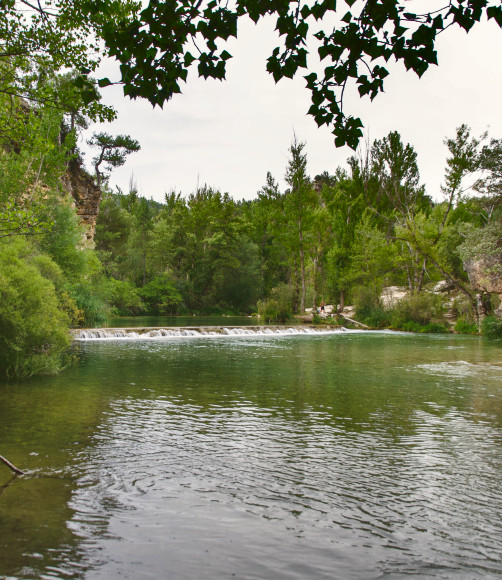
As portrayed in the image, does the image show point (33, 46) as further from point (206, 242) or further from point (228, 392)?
point (206, 242)

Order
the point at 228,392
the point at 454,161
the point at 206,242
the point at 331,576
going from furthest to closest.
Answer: the point at 206,242
the point at 454,161
the point at 228,392
the point at 331,576

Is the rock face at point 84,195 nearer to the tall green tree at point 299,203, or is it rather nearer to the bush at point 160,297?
the bush at point 160,297

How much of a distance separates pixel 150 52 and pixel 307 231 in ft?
160

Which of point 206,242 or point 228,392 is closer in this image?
point 228,392

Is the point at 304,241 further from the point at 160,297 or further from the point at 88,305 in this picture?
the point at 88,305

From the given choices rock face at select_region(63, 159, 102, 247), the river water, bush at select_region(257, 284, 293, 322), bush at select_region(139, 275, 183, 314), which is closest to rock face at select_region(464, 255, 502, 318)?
bush at select_region(257, 284, 293, 322)

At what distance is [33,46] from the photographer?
9484 mm

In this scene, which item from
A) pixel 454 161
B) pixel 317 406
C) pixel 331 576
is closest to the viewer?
pixel 331 576

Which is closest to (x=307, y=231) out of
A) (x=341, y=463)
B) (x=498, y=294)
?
(x=498, y=294)

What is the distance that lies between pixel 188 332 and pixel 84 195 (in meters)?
21.7

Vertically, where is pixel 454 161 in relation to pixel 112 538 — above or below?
above

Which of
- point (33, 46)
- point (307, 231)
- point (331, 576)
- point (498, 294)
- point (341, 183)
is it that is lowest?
point (331, 576)

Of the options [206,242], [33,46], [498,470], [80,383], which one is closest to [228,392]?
[80,383]

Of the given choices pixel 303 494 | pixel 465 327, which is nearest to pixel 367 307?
pixel 465 327
